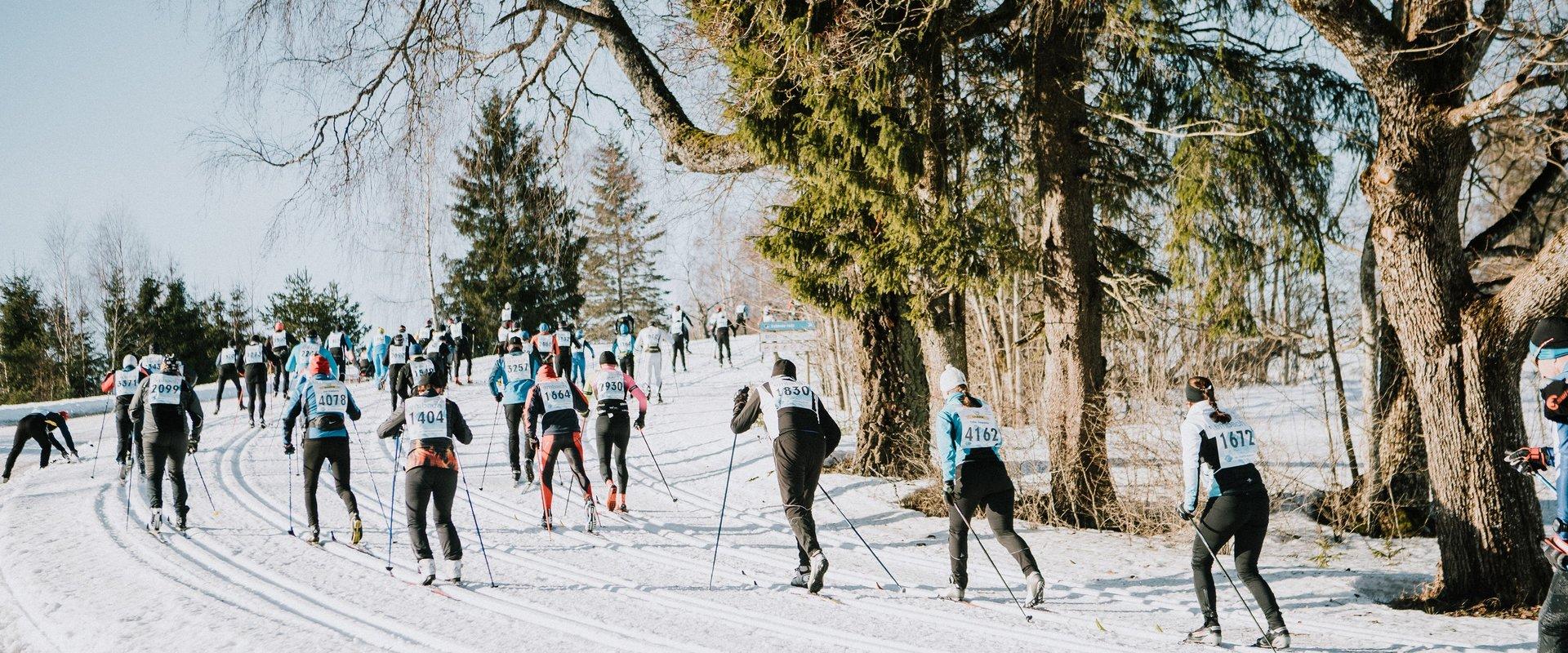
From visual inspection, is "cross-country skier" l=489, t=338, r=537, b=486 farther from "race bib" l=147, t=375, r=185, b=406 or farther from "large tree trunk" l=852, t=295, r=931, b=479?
"large tree trunk" l=852, t=295, r=931, b=479

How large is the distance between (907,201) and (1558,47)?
537cm

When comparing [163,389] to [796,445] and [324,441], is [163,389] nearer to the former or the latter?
[324,441]

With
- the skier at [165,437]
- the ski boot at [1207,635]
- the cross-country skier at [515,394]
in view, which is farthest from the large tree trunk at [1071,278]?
the skier at [165,437]

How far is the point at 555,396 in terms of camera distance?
9922 mm

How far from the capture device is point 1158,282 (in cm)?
1043

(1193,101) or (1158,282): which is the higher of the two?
(1193,101)

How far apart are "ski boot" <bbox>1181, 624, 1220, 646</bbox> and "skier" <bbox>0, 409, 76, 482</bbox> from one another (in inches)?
582

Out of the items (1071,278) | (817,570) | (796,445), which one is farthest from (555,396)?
(1071,278)

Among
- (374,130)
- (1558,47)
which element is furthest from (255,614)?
(1558,47)

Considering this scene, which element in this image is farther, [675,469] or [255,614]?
[675,469]

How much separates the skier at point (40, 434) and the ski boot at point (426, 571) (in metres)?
9.27

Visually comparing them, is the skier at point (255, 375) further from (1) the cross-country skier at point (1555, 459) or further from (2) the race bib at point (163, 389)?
(1) the cross-country skier at point (1555, 459)

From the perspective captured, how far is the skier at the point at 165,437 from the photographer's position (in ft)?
30.9

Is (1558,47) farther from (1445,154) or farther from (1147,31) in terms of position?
(1147,31)
